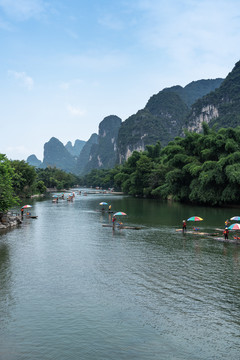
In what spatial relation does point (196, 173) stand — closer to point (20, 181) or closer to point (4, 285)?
point (20, 181)

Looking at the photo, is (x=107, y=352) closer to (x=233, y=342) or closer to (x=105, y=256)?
(x=233, y=342)

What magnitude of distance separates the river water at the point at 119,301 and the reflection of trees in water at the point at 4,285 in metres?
0.04

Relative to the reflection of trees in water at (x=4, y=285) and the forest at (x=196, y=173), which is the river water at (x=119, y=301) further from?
the forest at (x=196, y=173)

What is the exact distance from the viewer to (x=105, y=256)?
2358cm

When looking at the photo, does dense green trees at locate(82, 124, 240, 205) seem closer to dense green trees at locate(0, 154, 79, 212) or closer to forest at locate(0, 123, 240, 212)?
forest at locate(0, 123, 240, 212)

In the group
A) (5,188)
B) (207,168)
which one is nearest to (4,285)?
(5,188)

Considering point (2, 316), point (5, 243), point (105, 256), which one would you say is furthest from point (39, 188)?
point (2, 316)

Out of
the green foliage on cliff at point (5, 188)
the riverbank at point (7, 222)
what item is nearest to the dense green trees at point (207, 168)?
the riverbank at point (7, 222)

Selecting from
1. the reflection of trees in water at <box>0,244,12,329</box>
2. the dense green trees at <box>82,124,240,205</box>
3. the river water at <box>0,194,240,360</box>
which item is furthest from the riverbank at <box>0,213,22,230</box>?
the dense green trees at <box>82,124,240,205</box>

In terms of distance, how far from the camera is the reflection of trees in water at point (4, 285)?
1345 centimetres

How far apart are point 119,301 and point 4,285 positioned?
6.56 meters

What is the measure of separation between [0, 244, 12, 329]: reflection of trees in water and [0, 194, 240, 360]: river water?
1.7 inches

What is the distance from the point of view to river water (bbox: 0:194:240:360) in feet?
35.7

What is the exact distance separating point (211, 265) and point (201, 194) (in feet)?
133
